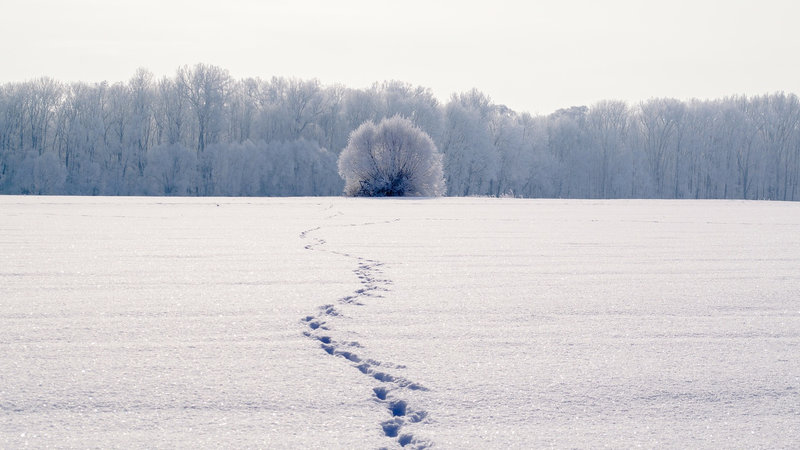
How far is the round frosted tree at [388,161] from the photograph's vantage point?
23.2 meters

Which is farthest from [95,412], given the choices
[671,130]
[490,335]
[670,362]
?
[671,130]

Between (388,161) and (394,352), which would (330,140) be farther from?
(394,352)

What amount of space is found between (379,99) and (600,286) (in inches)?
1688

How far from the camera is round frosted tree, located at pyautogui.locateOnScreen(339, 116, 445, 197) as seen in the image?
23219mm

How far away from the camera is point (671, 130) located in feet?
171

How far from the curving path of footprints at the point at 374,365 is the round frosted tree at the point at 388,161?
19424mm

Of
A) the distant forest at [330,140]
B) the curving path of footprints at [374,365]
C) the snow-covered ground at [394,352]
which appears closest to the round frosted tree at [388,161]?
the distant forest at [330,140]

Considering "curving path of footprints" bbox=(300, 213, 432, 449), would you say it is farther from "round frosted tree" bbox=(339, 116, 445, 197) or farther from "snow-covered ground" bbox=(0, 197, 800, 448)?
"round frosted tree" bbox=(339, 116, 445, 197)

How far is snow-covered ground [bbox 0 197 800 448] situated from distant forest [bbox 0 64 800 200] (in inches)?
1350

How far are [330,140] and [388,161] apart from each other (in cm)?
2416

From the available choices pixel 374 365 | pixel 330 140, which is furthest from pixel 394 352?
pixel 330 140

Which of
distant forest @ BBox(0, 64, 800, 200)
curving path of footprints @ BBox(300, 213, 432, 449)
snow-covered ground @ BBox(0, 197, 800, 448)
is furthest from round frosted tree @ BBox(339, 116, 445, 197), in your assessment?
curving path of footprints @ BBox(300, 213, 432, 449)

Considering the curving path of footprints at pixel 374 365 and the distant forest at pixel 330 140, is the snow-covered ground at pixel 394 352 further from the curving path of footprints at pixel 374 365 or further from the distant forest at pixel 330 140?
the distant forest at pixel 330 140

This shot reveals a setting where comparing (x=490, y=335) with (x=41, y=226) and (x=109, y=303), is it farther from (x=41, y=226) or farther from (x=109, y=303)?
(x=41, y=226)
